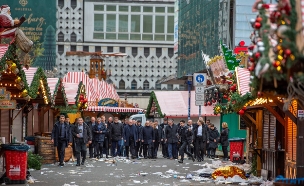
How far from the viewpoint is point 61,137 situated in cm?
2675

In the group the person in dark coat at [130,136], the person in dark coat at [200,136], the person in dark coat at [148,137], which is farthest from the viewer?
the person in dark coat at [148,137]

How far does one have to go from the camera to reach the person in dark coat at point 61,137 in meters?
26.8

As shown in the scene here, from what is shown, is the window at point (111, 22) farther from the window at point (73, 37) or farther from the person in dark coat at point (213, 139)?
the person in dark coat at point (213, 139)

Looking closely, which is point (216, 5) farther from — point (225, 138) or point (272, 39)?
point (272, 39)

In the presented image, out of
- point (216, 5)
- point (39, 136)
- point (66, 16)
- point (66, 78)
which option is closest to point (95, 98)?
A: point (66, 78)

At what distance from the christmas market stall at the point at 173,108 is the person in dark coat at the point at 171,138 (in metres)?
12.5

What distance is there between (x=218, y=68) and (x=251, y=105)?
47.5 feet

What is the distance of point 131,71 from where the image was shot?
9875cm

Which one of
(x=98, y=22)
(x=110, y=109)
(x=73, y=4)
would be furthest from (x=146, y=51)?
(x=110, y=109)

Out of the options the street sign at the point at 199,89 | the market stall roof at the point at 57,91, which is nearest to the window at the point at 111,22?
the market stall roof at the point at 57,91

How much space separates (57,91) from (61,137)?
4.51 metres

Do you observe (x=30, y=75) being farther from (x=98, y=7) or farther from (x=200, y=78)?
(x=98, y=7)

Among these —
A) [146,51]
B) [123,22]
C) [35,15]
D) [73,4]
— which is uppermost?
[73,4]

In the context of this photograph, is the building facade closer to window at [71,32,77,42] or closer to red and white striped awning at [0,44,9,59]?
window at [71,32,77,42]
